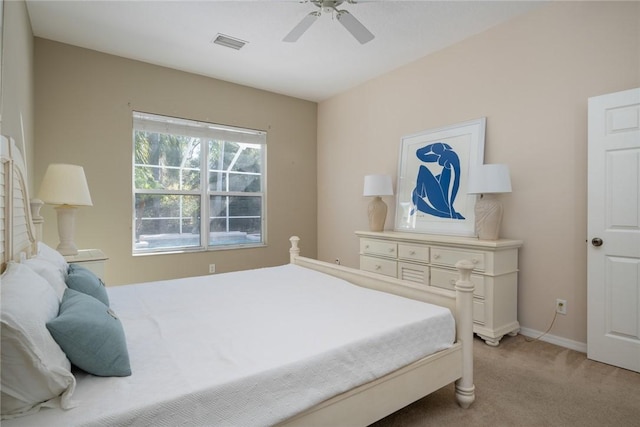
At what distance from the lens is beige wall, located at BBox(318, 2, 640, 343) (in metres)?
2.50

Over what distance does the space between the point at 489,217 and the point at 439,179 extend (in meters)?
0.77

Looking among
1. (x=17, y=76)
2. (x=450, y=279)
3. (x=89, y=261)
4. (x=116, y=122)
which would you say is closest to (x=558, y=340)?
(x=450, y=279)

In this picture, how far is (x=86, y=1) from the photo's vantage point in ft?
8.73

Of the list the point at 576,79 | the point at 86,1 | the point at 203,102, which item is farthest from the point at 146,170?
the point at 576,79

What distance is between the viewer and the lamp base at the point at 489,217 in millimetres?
2801

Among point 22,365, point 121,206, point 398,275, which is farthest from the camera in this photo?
point 121,206

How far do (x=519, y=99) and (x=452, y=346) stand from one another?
233cm

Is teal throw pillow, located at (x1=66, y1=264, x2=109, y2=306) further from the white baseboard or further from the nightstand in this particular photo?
the white baseboard

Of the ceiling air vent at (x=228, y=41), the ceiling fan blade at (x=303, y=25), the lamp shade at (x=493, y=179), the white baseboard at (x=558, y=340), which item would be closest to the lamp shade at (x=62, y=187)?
the ceiling air vent at (x=228, y=41)

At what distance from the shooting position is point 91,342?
1062mm

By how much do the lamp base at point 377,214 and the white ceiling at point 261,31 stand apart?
1598 millimetres

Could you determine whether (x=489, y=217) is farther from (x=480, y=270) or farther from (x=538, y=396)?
(x=538, y=396)

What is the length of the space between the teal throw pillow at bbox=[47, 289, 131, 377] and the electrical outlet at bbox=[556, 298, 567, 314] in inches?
119

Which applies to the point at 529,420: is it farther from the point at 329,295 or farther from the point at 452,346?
the point at 329,295
